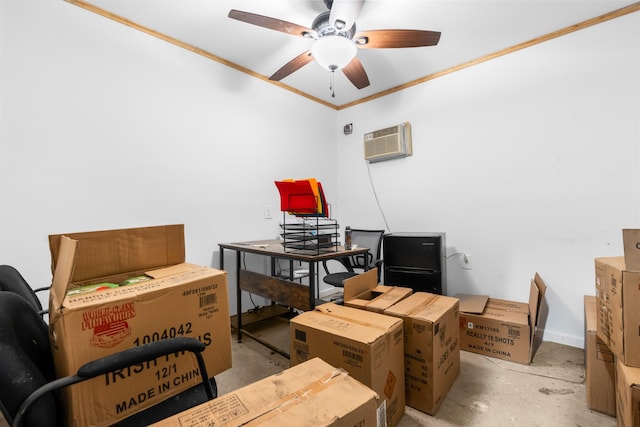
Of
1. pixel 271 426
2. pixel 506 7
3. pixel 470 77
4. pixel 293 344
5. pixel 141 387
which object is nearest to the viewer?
pixel 271 426

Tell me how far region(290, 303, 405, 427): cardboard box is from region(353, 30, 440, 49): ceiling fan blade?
1.72 m

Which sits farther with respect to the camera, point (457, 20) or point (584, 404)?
point (457, 20)

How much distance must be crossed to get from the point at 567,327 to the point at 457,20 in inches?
101

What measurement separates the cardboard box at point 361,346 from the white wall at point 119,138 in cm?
146

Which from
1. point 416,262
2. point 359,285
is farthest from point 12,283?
point 416,262

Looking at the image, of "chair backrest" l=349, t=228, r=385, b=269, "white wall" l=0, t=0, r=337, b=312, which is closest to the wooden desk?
"white wall" l=0, t=0, r=337, b=312

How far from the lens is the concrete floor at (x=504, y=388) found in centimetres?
141

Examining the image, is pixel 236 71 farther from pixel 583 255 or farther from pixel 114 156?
pixel 583 255

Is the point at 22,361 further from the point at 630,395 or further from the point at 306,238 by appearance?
the point at 630,395

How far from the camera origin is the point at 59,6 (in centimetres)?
183

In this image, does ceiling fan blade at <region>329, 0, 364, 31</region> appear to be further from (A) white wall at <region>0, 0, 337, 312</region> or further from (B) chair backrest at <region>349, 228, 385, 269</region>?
(B) chair backrest at <region>349, 228, 385, 269</region>

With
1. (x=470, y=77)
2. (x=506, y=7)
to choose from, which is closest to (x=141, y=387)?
(x=506, y=7)

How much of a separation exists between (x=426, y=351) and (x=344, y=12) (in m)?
1.91

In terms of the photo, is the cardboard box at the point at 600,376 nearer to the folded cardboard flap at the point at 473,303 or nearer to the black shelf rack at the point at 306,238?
the folded cardboard flap at the point at 473,303
